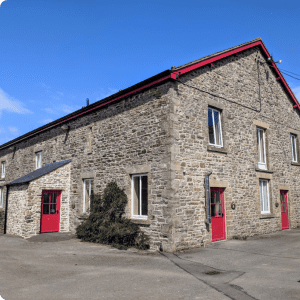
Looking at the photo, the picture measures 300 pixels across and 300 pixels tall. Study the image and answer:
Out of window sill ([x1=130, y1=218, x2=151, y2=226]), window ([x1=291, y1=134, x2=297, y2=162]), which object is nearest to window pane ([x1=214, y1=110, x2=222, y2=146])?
window sill ([x1=130, y1=218, x2=151, y2=226])

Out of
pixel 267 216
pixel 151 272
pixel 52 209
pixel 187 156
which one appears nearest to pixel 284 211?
pixel 267 216

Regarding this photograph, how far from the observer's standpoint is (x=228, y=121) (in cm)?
1206

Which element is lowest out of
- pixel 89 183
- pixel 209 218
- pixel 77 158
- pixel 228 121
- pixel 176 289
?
pixel 176 289

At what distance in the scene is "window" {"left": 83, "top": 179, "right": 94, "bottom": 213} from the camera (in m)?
13.2

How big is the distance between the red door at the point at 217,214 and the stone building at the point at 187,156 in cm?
4

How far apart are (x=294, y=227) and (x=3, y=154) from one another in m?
20.4

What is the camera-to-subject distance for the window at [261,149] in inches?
550

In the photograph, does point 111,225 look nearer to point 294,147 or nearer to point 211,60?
point 211,60

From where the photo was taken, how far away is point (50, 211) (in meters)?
13.8

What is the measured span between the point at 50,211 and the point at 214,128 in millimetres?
8336

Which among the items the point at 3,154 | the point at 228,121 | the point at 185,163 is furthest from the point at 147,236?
the point at 3,154

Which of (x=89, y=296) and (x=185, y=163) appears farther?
(x=185, y=163)

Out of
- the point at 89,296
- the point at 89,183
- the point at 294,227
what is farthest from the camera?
the point at 294,227

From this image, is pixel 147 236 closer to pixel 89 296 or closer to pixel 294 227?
pixel 89 296
